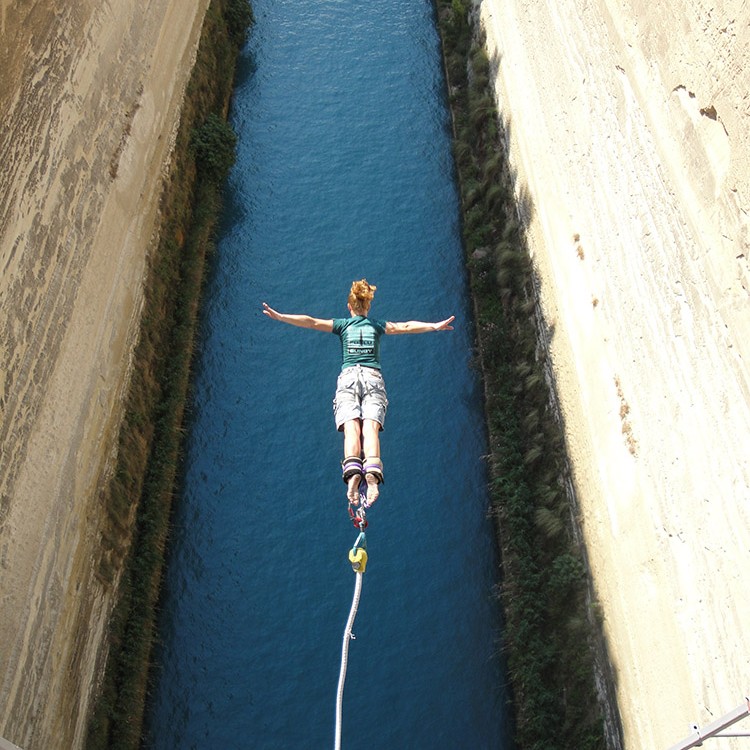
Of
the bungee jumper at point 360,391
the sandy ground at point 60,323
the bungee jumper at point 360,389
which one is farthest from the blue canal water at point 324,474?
the bungee jumper at point 360,389

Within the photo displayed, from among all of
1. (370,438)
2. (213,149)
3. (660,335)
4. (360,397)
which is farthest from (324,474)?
(213,149)

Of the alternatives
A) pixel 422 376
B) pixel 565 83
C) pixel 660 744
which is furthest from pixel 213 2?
pixel 660 744

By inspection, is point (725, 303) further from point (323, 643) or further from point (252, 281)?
point (252, 281)

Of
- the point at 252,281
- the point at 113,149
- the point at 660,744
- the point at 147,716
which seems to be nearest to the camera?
the point at 660,744

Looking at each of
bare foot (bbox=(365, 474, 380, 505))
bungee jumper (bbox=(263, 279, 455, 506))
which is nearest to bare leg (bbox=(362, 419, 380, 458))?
bungee jumper (bbox=(263, 279, 455, 506))

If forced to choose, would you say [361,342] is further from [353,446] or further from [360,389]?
[353,446]

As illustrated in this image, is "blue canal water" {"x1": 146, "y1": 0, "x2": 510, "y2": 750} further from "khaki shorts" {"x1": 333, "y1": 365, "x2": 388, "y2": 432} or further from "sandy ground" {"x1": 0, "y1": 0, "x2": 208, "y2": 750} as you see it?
→ "khaki shorts" {"x1": 333, "y1": 365, "x2": 388, "y2": 432}

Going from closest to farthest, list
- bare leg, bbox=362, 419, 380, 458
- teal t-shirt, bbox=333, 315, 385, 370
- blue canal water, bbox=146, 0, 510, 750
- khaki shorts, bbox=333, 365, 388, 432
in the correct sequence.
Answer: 1. bare leg, bbox=362, 419, 380, 458
2. khaki shorts, bbox=333, 365, 388, 432
3. teal t-shirt, bbox=333, 315, 385, 370
4. blue canal water, bbox=146, 0, 510, 750
